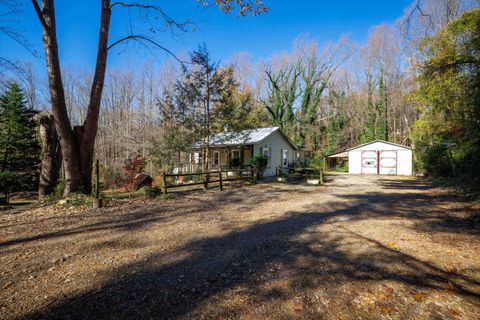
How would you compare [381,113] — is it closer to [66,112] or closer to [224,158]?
[224,158]

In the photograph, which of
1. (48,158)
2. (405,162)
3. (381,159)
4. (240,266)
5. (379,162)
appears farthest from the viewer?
(379,162)

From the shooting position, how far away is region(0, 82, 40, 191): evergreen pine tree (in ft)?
54.6

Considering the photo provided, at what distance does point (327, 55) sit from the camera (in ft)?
109

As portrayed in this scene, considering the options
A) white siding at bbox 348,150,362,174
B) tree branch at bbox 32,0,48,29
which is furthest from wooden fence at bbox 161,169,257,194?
white siding at bbox 348,150,362,174

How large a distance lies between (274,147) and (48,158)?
1591cm

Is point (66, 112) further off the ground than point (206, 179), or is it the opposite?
point (66, 112)

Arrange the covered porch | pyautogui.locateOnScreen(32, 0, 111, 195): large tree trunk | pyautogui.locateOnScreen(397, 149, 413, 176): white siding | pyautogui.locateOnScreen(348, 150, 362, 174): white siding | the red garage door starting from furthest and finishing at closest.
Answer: pyautogui.locateOnScreen(348, 150, 362, 174): white siding < the red garage door < pyautogui.locateOnScreen(397, 149, 413, 176): white siding < the covered porch < pyautogui.locateOnScreen(32, 0, 111, 195): large tree trunk

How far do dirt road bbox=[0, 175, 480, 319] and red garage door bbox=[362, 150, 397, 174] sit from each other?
18.9 meters

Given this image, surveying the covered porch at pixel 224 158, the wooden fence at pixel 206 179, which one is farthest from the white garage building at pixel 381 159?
the wooden fence at pixel 206 179

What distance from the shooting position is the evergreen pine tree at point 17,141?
16.7 meters

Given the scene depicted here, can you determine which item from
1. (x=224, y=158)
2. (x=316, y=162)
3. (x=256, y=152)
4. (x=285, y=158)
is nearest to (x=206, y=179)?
(x=256, y=152)

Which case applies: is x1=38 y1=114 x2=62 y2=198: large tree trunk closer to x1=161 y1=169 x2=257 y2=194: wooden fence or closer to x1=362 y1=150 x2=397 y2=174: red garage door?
x1=161 y1=169 x2=257 y2=194: wooden fence

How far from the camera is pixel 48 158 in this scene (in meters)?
9.74

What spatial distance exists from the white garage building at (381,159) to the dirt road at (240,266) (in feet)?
62.1
